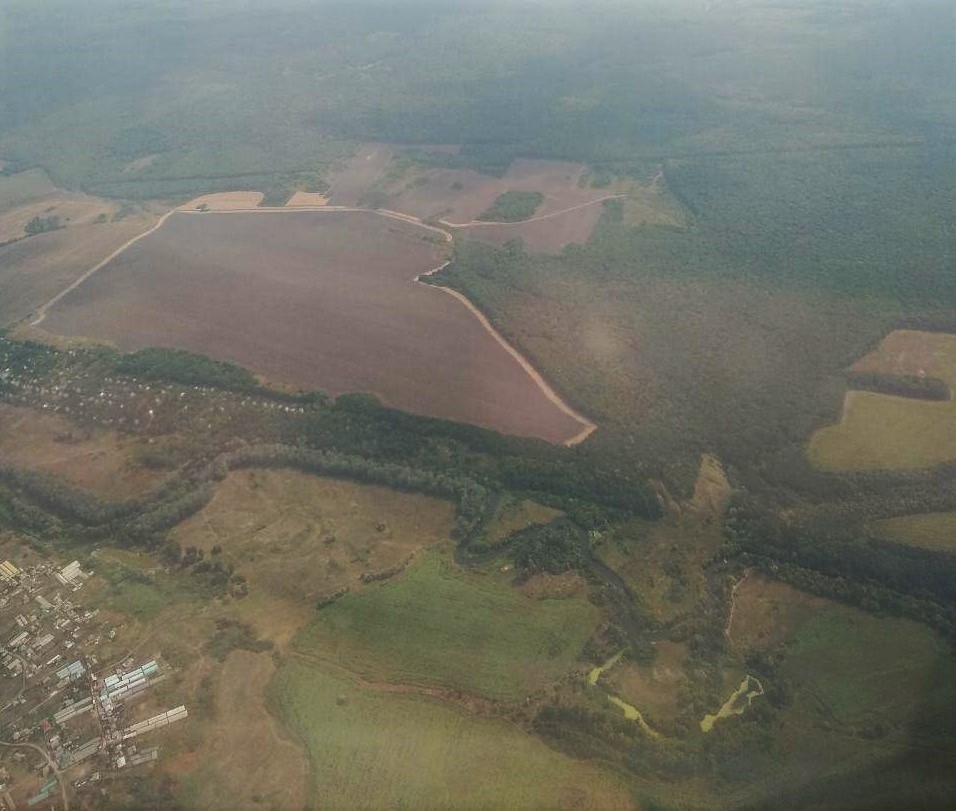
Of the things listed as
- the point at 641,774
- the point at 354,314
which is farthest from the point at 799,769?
the point at 354,314

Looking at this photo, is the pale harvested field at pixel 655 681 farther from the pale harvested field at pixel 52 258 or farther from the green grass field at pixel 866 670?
the pale harvested field at pixel 52 258

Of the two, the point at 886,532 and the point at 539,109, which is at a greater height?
the point at 539,109

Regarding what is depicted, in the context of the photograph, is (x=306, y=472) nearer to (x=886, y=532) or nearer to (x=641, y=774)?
(x=641, y=774)

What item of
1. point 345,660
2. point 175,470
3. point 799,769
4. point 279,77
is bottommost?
point 799,769

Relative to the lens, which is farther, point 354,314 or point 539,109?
point 539,109

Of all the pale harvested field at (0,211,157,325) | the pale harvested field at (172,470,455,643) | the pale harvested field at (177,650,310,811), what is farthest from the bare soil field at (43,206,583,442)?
the pale harvested field at (177,650,310,811)

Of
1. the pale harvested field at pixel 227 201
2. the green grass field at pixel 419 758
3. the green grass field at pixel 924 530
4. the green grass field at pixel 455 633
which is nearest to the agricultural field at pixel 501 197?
the pale harvested field at pixel 227 201

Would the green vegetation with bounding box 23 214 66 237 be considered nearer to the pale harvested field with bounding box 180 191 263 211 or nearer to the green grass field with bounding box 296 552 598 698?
the pale harvested field with bounding box 180 191 263 211

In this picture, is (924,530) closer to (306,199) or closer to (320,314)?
(320,314)

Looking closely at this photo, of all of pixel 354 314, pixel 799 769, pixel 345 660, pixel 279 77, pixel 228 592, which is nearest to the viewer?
pixel 799 769
